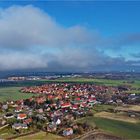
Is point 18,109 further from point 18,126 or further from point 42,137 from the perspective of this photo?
point 42,137

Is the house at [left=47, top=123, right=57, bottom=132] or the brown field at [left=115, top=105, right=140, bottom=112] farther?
the brown field at [left=115, top=105, right=140, bottom=112]

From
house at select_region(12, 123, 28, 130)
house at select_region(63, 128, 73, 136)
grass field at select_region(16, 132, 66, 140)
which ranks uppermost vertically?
house at select_region(12, 123, 28, 130)

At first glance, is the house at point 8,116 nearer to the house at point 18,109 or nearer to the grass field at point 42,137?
the house at point 18,109

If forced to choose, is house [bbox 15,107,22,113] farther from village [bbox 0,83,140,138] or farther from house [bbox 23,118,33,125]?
house [bbox 23,118,33,125]

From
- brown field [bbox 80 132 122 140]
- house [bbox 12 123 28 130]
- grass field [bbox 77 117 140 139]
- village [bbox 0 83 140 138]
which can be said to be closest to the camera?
brown field [bbox 80 132 122 140]

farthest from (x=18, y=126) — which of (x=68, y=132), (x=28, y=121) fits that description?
(x=68, y=132)

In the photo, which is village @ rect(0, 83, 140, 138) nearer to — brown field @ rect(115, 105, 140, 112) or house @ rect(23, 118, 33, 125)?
house @ rect(23, 118, 33, 125)

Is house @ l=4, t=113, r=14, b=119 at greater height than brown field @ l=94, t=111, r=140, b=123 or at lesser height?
greater

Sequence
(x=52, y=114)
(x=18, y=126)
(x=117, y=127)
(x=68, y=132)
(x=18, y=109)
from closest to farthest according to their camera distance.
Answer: (x=68, y=132)
(x=18, y=126)
(x=117, y=127)
(x=52, y=114)
(x=18, y=109)

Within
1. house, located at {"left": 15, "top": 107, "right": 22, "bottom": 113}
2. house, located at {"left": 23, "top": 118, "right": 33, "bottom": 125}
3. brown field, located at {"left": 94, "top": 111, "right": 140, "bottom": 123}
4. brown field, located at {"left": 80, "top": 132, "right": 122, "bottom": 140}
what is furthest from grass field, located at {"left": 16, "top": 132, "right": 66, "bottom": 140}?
house, located at {"left": 15, "top": 107, "right": 22, "bottom": 113}

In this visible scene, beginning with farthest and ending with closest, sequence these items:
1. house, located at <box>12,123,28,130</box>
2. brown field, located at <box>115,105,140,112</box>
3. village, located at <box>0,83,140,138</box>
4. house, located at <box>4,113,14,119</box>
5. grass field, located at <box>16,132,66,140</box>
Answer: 1. brown field, located at <box>115,105,140,112</box>
2. house, located at <box>4,113,14,119</box>
3. house, located at <box>12,123,28,130</box>
4. village, located at <box>0,83,140,138</box>
5. grass field, located at <box>16,132,66,140</box>
